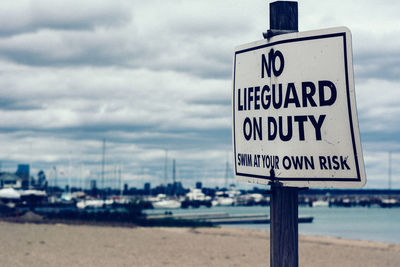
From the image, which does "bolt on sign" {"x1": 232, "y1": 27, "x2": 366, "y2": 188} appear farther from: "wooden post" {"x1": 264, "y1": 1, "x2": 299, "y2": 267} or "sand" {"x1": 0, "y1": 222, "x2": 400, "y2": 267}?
"sand" {"x1": 0, "y1": 222, "x2": 400, "y2": 267}

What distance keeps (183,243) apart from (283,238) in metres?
25.2

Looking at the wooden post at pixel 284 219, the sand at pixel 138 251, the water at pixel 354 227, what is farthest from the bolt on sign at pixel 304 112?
the water at pixel 354 227

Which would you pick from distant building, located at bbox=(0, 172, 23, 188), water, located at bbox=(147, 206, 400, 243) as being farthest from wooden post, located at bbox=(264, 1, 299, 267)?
distant building, located at bbox=(0, 172, 23, 188)

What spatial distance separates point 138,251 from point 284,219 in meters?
20.7

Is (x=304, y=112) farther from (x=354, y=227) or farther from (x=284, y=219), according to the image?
(x=354, y=227)

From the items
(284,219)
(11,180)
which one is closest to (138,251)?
(284,219)

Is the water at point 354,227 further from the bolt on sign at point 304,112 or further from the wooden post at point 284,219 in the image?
the bolt on sign at point 304,112

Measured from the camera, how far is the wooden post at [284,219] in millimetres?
3021

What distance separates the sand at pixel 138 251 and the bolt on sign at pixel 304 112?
52.3 ft

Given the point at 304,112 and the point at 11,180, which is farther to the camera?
the point at 11,180

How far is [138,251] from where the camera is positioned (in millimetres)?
22969

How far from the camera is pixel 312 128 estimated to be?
2852mm

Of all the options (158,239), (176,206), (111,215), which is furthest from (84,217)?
(176,206)

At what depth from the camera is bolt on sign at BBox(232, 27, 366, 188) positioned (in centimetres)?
277
